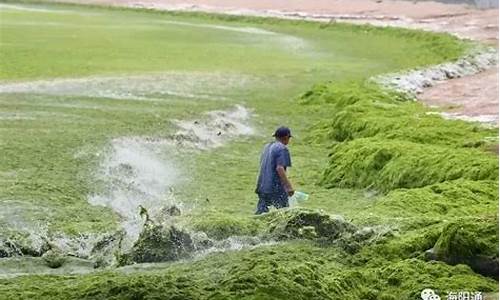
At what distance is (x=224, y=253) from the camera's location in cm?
878

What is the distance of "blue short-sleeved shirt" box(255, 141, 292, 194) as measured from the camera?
37.6 feet

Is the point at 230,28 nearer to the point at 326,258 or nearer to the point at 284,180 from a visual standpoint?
the point at 284,180

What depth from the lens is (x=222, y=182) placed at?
15148 mm

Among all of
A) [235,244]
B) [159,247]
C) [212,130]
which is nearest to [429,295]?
[235,244]

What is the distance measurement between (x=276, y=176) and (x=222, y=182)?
12.0ft

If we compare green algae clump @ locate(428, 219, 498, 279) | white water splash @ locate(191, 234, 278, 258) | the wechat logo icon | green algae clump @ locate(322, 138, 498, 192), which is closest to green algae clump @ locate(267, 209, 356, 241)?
white water splash @ locate(191, 234, 278, 258)

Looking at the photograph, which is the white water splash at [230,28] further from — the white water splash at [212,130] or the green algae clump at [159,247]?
the green algae clump at [159,247]

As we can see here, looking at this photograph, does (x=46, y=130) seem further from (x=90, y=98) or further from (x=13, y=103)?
(x=90, y=98)

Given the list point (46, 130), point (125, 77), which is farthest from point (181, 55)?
point (46, 130)

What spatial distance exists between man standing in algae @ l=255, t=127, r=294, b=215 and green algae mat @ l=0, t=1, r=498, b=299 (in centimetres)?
60

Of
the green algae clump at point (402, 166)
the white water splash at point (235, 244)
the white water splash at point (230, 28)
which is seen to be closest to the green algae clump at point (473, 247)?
the white water splash at point (235, 244)

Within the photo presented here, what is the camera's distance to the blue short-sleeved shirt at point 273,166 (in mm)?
11445

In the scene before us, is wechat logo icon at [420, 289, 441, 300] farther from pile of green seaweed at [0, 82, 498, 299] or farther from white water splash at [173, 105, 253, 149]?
white water splash at [173, 105, 253, 149]

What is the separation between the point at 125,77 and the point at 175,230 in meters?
18.2
